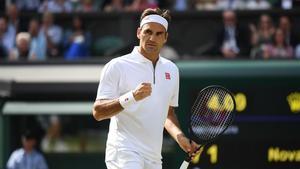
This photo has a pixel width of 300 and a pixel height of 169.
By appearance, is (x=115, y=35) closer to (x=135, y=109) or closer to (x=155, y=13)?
(x=155, y=13)

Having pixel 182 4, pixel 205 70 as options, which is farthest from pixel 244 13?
pixel 205 70

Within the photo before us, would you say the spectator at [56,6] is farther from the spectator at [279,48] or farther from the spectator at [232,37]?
the spectator at [279,48]

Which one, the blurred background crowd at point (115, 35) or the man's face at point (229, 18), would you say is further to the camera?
the man's face at point (229, 18)

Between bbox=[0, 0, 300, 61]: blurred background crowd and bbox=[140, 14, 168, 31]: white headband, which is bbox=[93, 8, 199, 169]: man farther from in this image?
bbox=[0, 0, 300, 61]: blurred background crowd

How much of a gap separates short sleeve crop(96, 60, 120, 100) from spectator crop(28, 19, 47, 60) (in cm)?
659

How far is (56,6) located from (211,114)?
312 inches

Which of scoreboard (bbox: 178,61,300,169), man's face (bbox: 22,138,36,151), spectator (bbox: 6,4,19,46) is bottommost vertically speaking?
man's face (bbox: 22,138,36,151)

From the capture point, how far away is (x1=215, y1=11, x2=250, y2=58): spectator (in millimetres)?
12273

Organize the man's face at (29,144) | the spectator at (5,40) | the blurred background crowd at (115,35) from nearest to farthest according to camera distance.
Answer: the man's face at (29,144) → the blurred background crowd at (115,35) → the spectator at (5,40)

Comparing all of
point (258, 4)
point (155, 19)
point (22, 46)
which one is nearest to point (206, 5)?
point (258, 4)

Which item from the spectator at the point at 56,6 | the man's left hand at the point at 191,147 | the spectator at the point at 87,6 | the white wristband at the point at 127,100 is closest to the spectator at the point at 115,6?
the spectator at the point at 87,6

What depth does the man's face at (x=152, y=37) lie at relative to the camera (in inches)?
245

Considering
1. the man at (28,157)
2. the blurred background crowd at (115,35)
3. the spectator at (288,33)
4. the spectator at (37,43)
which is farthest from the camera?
the spectator at (37,43)

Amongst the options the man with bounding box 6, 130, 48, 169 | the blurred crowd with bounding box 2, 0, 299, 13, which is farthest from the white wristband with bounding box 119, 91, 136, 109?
the blurred crowd with bounding box 2, 0, 299, 13
